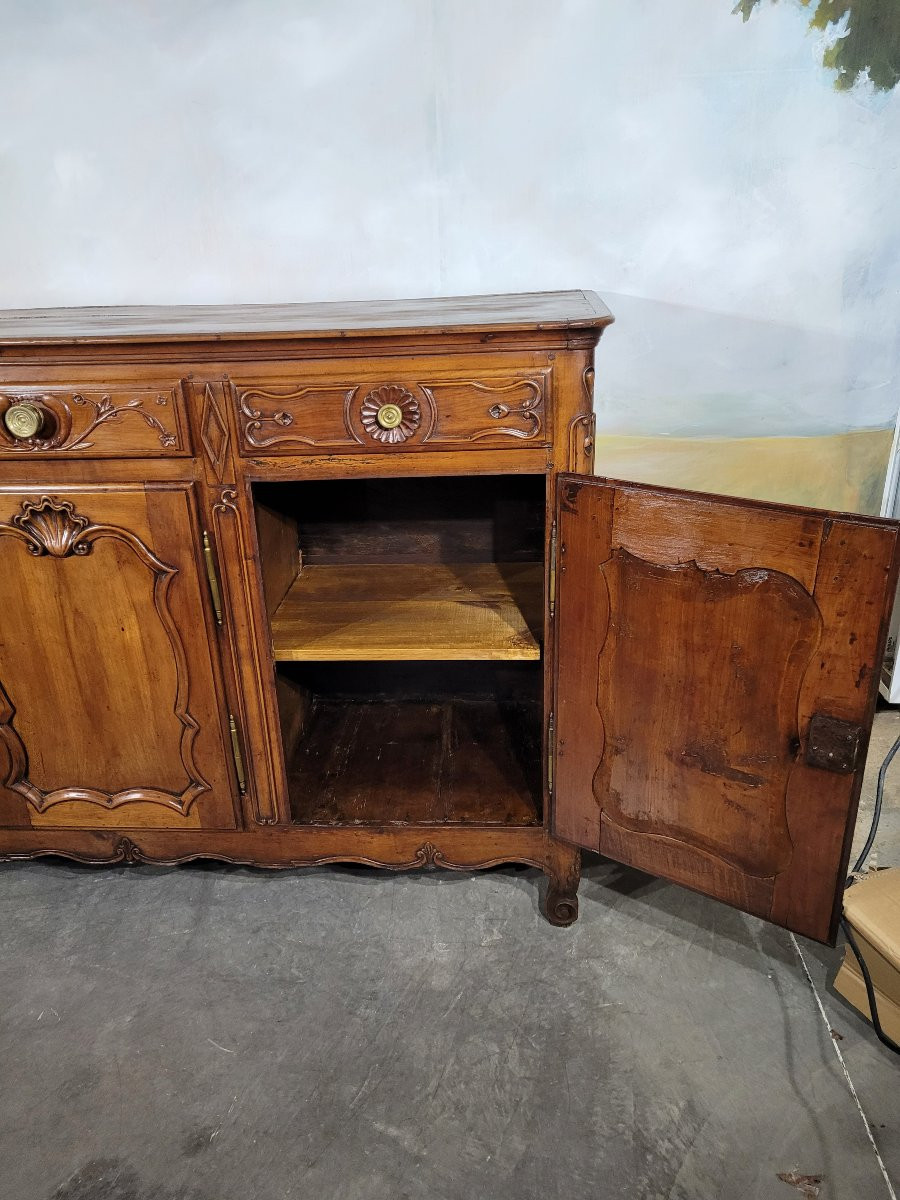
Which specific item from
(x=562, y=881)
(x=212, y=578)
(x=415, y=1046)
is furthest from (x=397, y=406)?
(x=415, y=1046)

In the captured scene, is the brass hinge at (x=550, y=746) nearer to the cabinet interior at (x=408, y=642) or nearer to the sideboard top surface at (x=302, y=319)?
the cabinet interior at (x=408, y=642)

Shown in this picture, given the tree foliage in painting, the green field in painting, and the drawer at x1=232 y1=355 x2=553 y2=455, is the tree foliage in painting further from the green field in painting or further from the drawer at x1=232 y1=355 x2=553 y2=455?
the drawer at x1=232 y1=355 x2=553 y2=455

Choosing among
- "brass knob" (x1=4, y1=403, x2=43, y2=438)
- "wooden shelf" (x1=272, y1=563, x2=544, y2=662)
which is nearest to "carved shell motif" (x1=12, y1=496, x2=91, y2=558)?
"brass knob" (x1=4, y1=403, x2=43, y2=438)

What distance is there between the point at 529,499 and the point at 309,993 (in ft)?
3.77

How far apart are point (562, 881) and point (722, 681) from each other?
60 cm

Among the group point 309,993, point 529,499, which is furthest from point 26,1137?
point 529,499

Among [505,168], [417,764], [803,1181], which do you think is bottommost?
[803,1181]

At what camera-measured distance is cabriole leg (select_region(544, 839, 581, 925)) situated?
1.56 meters

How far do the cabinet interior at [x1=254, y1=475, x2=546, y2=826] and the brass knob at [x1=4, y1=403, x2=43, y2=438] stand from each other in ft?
1.28

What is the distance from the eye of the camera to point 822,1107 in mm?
1240

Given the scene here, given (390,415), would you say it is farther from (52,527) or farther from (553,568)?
(52,527)

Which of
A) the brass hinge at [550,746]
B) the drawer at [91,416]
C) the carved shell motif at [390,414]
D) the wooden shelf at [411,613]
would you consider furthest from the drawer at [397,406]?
the brass hinge at [550,746]

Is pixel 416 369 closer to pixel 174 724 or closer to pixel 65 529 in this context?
pixel 65 529

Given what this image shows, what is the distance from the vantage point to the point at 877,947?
1.33 metres
